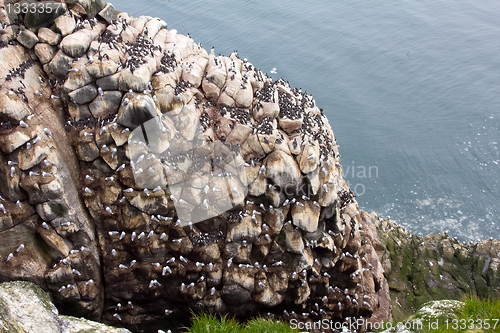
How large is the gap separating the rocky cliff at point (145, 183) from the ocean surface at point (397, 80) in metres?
32.4

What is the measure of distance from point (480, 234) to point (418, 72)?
40.9 m

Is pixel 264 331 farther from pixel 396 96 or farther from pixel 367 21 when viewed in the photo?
pixel 367 21

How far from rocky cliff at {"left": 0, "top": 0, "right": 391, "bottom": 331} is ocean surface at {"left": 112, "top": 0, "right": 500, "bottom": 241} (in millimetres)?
32413

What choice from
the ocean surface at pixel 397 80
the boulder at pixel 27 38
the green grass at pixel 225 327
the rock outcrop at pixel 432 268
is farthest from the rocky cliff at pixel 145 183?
the ocean surface at pixel 397 80

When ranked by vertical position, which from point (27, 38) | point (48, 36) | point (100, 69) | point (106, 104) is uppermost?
point (48, 36)

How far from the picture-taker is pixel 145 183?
2323cm

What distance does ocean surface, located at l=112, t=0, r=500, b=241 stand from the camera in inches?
2194

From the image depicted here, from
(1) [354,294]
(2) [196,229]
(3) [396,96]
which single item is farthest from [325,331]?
(3) [396,96]

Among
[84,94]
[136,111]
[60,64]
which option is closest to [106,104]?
[84,94]

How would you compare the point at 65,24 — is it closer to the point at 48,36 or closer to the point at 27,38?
the point at 48,36

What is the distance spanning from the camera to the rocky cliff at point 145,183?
22.0 metres

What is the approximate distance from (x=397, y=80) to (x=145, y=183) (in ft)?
223

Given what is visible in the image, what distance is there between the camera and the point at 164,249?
78.9 ft

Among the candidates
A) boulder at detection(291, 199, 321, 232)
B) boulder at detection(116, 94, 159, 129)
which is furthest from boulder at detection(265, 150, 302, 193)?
boulder at detection(116, 94, 159, 129)
